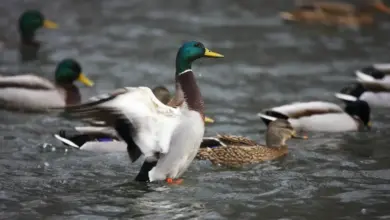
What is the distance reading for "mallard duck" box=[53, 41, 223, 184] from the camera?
26.1 feet

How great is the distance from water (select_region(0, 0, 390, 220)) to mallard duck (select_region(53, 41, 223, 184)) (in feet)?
0.73

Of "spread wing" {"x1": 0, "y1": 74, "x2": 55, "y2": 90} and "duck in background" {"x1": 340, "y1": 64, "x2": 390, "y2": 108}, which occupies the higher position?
"spread wing" {"x1": 0, "y1": 74, "x2": 55, "y2": 90}

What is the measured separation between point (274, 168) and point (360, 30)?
24.9 ft

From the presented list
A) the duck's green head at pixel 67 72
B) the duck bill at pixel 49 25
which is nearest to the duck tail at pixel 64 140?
the duck's green head at pixel 67 72

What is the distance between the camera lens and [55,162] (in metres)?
9.29

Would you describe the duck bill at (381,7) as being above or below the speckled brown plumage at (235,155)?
above

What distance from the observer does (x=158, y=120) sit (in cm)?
807

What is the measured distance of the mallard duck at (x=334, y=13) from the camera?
16438mm

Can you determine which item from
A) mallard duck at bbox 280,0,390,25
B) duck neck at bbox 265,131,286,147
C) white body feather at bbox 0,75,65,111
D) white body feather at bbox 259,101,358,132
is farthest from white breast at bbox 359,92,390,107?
mallard duck at bbox 280,0,390,25

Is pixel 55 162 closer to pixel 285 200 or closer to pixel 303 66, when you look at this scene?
pixel 285 200

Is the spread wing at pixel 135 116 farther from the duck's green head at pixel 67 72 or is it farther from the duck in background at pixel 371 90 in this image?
the duck in background at pixel 371 90

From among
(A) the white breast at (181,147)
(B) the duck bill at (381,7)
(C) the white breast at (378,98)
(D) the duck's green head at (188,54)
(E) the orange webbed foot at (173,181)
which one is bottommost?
(C) the white breast at (378,98)

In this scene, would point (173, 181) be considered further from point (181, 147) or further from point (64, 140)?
point (64, 140)

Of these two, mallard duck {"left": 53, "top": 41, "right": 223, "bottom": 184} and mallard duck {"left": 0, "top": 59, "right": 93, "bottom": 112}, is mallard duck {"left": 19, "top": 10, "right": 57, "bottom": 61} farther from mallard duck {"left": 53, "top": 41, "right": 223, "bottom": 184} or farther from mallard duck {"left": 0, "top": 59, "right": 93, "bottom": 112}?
mallard duck {"left": 53, "top": 41, "right": 223, "bottom": 184}
